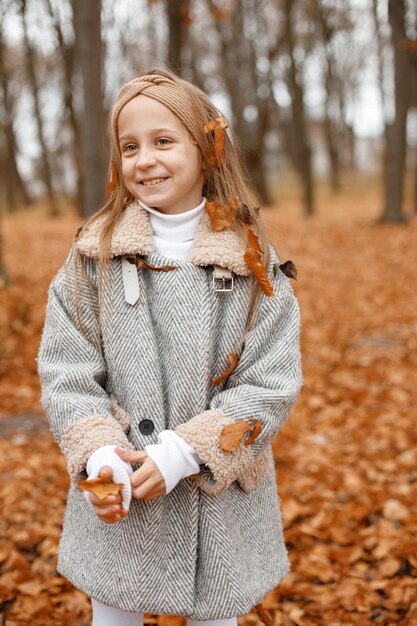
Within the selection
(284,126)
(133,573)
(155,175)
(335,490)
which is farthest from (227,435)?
(284,126)

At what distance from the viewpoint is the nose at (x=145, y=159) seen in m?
1.76

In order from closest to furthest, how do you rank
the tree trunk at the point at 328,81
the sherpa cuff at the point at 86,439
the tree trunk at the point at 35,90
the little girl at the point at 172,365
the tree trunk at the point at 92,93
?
1. the sherpa cuff at the point at 86,439
2. the little girl at the point at 172,365
3. the tree trunk at the point at 92,93
4. the tree trunk at the point at 35,90
5. the tree trunk at the point at 328,81

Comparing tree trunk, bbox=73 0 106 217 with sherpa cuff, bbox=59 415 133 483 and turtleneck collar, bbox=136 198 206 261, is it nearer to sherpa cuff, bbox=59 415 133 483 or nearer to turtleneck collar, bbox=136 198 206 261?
turtleneck collar, bbox=136 198 206 261

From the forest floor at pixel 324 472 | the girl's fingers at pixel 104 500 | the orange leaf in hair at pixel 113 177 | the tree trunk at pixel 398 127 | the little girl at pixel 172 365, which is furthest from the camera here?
the tree trunk at pixel 398 127

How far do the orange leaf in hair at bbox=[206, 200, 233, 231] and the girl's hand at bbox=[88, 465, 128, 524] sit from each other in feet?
2.46

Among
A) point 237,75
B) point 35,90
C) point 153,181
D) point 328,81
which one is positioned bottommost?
point 153,181

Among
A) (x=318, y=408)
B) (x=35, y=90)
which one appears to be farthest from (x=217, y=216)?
(x=35, y=90)

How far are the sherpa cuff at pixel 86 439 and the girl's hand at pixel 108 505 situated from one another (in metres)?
0.10

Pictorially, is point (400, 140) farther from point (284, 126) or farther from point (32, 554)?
point (284, 126)

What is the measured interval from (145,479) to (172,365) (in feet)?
1.09

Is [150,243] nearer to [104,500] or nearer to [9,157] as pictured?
[104,500]

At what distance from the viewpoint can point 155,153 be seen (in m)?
1.77

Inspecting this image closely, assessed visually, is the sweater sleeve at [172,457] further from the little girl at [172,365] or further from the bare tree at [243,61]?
the bare tree at [243,61]

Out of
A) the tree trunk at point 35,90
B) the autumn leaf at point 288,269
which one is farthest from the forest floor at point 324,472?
the tree trunk at point 35,90
